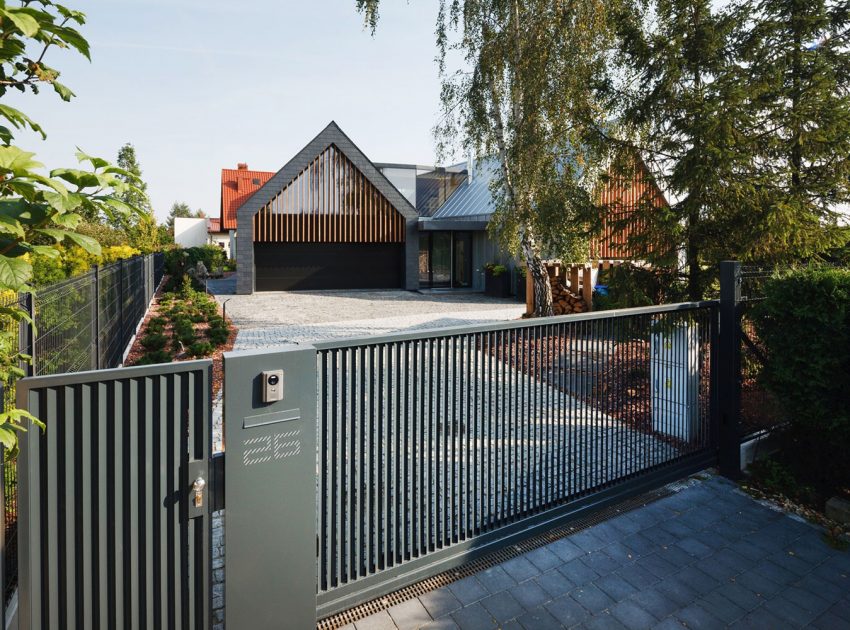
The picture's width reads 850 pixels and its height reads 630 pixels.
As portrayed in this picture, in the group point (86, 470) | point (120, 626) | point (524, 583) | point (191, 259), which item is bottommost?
point (524, 583)

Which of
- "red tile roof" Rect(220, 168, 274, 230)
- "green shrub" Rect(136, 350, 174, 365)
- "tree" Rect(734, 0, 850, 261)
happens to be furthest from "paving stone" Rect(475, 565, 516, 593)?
"red tile roof" Rect(220, 168, 274, 230)

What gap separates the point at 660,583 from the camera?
318cm

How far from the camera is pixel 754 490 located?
14.6ft

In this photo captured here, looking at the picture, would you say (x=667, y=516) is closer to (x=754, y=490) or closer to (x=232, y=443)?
(x=754, y=490)

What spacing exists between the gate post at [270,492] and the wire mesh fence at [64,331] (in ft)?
A: 2.65

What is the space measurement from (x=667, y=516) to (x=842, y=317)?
6.50ft

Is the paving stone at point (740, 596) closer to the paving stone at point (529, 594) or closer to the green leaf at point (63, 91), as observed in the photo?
the paving stone at point (529, 594)

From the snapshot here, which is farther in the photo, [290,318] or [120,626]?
[290,318]

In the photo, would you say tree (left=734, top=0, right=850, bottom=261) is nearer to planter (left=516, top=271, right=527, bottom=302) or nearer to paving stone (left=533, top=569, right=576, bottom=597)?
paving stone (left=533, top=569, right=576, bottom=597)

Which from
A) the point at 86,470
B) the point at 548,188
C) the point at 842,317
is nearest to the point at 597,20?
the point at 548,188

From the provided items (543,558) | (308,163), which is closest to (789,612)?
(543,558)

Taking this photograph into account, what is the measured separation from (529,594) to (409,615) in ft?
2.32

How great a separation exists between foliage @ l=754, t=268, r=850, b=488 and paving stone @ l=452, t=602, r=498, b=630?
3.13 m

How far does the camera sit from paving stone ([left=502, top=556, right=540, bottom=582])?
10.6 feet
